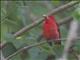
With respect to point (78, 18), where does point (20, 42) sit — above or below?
below

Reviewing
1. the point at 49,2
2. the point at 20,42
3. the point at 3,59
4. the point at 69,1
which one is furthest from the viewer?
the point at 49,2

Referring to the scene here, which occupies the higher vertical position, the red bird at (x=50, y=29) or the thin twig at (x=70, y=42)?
the red bird at (x=50, y=29)

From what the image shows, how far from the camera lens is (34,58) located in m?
2.76

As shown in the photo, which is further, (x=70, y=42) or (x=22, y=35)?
(x=22, y=35)

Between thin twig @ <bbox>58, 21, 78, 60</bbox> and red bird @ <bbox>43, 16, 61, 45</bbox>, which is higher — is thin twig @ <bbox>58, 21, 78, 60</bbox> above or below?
below

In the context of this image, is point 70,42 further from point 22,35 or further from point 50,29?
point 22,35

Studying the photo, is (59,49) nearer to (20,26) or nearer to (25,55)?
(25,55)

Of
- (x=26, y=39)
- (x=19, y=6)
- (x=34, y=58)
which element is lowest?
(x=34, y=58)

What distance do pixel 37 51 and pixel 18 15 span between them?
40 cm

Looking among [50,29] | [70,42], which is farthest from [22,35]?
[70,42]

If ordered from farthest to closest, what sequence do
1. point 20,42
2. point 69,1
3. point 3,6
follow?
point 69,1, point 3,6, point 20,42

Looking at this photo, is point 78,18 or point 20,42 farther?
point 20,42

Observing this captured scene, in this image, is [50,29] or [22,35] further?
[22,35]

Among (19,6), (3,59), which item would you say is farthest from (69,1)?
(3,59)
